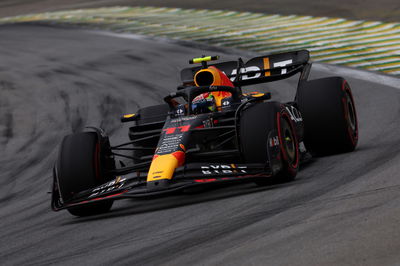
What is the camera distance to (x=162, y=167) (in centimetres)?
791

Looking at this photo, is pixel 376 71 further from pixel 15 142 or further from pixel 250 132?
pixel 250 132

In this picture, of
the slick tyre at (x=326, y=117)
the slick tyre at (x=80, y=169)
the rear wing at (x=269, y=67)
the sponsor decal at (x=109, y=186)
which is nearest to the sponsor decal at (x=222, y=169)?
the sponsor decal at (x=109, y=186)

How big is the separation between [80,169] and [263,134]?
2024mm

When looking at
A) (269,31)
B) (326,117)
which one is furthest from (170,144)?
(269,31)

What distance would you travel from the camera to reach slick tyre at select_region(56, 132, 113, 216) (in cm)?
835

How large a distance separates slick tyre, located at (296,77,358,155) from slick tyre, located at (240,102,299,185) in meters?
1.29

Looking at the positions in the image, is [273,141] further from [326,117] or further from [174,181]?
[326,117]

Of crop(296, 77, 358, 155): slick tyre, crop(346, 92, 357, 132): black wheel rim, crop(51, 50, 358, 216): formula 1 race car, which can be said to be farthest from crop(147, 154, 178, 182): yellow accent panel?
crop(346, 92, 357, 132): black wheel rim

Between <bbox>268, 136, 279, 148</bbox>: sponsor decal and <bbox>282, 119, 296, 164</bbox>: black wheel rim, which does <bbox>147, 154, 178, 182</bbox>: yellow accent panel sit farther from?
<bbox>282, 119, 296, 164</bbox>: black wheel rim

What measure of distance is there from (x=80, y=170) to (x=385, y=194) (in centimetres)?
337

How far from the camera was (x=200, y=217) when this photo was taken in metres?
7.24

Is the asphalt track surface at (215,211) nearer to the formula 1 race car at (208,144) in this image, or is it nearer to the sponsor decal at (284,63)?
the formula 1 race car at (208,144)

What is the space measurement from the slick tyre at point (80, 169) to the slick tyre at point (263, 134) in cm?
165

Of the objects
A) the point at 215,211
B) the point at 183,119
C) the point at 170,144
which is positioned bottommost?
the point at 215,211
